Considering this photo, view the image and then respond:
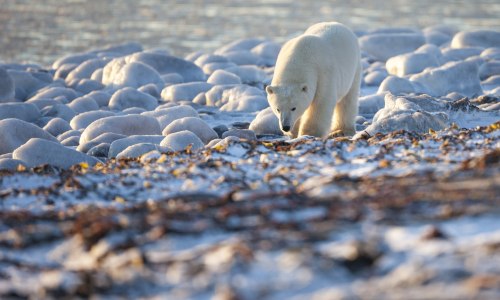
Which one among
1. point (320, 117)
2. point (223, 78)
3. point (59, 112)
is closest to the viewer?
point (320, 117)

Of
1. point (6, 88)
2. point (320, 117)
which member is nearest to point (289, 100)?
point (320, 117)

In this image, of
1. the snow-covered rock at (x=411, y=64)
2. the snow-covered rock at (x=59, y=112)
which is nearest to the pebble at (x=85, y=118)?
the snow-covered rock at (x=59, y=112)

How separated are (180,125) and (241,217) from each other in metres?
5.22

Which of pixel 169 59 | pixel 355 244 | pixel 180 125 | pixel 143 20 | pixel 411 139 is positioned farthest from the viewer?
pixel 143 20

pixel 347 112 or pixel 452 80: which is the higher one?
pixel 347 112

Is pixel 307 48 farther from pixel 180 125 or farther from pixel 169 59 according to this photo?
pixel 169 59

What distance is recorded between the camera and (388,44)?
15750 mm

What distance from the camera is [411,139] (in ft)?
18.8

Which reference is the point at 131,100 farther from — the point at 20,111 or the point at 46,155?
the point at 46,155

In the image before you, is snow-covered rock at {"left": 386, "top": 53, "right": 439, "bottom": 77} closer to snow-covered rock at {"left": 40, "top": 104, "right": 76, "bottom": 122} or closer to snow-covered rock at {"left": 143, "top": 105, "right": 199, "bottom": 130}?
snow-covered rock at {"left": 143, "top": 105, "right": 199, "bottom": 130}

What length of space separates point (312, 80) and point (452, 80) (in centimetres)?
435

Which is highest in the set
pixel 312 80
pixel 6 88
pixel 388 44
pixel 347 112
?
pixel 312 80

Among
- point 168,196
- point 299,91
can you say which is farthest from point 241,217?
point 299,91

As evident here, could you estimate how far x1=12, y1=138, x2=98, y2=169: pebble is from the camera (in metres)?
6.76
